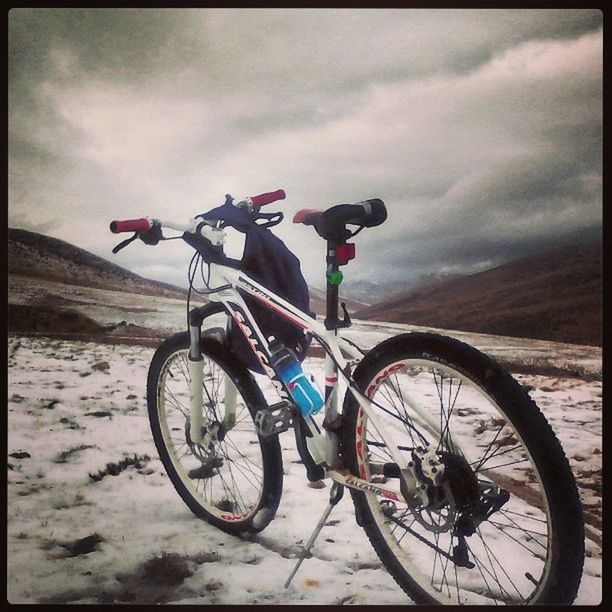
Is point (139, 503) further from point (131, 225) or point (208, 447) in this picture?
point (131, 225)

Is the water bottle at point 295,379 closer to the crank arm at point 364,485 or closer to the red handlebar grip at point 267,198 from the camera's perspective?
the crank arm at point 364,485

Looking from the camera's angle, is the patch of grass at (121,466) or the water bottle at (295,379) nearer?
the water bottle at (295,379)

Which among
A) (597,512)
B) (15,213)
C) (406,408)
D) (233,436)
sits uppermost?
(15,213)

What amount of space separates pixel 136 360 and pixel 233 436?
369 millimetres

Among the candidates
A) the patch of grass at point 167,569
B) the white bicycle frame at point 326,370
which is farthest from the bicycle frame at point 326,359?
the patch of grass at point 167,569

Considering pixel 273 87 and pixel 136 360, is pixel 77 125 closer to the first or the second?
pixel 273 87

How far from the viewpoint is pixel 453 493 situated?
3.56ft

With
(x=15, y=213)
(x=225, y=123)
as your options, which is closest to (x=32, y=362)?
(x=15, y=213)

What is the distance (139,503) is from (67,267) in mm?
703

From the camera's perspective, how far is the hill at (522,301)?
5.05ft

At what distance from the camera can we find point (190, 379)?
1530mm

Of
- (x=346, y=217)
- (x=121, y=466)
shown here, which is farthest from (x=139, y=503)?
(x=346, y=217)

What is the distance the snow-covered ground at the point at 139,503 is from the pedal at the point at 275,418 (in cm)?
14

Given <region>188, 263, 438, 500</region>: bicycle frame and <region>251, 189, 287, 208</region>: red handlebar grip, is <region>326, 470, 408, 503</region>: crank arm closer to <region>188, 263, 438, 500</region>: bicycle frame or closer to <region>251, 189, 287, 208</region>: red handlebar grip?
<region>188, 263, 438, 500</region>: bicycle frame
